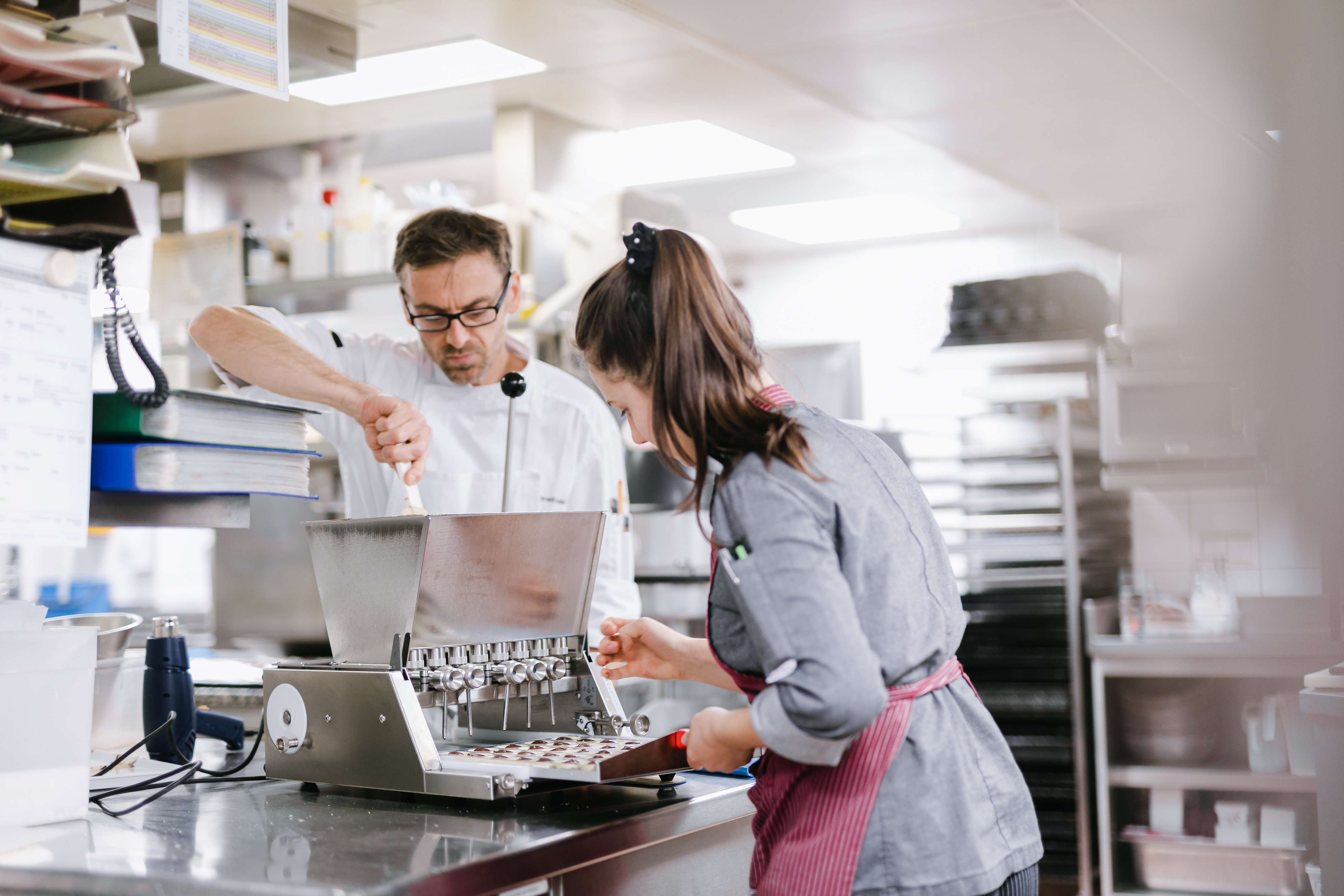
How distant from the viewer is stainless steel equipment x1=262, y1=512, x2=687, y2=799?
1.49 meters

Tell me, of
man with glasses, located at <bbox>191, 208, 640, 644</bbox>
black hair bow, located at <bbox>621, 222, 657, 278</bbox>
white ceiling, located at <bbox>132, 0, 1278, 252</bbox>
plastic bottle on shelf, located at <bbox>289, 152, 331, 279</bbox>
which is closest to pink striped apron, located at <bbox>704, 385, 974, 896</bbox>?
black hair bow, located at <bbox>621, 222, 657, 278</bbox>

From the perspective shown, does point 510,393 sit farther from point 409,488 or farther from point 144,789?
point 144,789

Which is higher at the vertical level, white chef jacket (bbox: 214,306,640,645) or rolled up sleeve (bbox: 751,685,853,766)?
white chef jacket (bbox: 214,306,640,645)

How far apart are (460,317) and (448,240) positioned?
0.15 m

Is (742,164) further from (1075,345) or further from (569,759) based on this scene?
(569,759)

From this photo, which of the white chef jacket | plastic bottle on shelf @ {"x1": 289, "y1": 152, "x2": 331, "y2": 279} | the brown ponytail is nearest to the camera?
the brown ponytail

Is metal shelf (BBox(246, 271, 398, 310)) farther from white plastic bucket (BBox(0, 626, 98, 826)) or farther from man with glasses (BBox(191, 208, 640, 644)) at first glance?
white plastic bucket (BBox(0, 626, 98, 826))

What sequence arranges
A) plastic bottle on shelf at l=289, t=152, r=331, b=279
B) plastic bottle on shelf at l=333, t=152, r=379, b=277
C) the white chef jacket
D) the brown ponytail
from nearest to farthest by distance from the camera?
the brown ponytail
the white chef jacket
plastic bottle on shelf at l=333, t=152, r=379, b=277
plastic bottle on shelf at l=289, t=152, r=331, b=279

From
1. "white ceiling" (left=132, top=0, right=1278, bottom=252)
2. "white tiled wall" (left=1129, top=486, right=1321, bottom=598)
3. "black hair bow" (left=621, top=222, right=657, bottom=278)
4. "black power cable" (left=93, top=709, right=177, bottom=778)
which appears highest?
"white ceiling" (left=132, top=0, right=1278, bottom=252)

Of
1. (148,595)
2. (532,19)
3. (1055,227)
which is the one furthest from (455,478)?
(148,595)

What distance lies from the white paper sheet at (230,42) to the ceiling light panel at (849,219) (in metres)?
4.22

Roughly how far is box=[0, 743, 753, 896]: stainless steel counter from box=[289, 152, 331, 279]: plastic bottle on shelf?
3.00m

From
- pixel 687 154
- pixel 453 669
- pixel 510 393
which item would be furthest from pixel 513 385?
pixel 687 154

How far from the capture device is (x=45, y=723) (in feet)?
4.75
